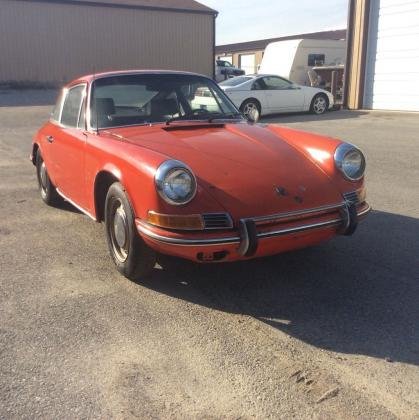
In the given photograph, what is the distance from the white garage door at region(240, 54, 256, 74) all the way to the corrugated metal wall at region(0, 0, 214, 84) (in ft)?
43.5

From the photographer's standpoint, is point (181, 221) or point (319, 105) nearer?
point (181, 221)

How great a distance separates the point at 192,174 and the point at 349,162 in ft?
4.53

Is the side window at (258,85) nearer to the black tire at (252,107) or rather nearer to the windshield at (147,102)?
the black tire at (252,107)

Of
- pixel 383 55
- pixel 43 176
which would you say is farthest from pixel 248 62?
pixel 43 176

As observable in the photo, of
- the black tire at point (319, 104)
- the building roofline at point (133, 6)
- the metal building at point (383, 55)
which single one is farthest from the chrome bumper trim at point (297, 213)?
the building roofline at point (133, 6)

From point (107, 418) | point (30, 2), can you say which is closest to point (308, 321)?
point (107, 418)

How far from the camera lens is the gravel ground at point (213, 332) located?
8.29 feet

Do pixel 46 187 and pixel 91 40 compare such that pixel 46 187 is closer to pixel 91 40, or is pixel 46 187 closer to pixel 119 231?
pixel 119 231

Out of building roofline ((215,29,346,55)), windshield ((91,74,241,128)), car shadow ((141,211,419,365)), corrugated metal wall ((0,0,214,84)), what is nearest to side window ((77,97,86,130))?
windshield ((91,74,241,128))

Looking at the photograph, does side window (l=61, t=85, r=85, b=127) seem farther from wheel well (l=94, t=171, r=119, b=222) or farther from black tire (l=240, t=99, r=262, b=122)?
black tire (l=240, t=99, r=262, b=122)

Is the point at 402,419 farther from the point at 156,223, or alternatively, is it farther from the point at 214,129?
the point at 214,129

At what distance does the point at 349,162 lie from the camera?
4.06 m

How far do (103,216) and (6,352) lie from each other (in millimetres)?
1614

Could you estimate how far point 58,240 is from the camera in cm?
492
